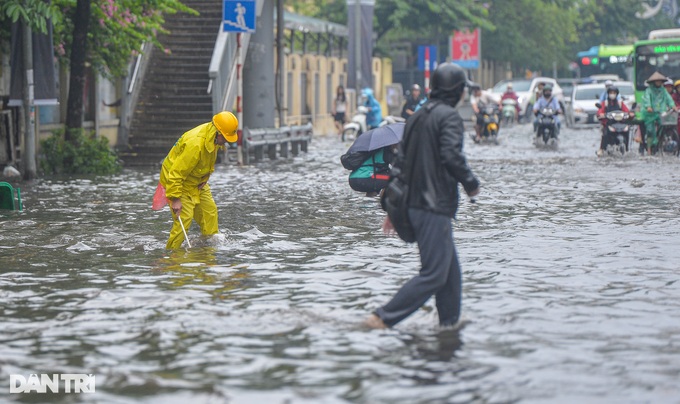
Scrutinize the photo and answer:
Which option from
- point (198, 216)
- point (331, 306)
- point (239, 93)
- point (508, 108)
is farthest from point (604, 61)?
point (331, 306)

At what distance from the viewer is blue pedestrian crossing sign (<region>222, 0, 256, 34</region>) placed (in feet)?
82.4

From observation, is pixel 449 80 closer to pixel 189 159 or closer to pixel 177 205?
pixel 189 159

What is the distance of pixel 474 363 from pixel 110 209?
10.1 meters

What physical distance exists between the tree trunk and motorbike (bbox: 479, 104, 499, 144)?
14.6 meters

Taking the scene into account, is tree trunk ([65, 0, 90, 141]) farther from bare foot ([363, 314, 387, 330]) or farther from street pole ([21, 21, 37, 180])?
bare foot ([363, 314, 387, 330])

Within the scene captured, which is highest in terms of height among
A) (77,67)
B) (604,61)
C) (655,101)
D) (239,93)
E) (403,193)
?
(604,61)

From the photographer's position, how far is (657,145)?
28.5 m

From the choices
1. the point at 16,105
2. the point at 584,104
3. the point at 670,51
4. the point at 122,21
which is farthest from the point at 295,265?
the point at 584,104

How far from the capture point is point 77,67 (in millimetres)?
23672

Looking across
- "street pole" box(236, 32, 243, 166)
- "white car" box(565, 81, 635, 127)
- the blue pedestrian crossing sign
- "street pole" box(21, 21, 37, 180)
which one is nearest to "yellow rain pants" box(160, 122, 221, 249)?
"street pole" box(21, 21, 37, 180)

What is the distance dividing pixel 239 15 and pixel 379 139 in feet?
31.9

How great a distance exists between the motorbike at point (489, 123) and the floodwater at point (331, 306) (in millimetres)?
18590

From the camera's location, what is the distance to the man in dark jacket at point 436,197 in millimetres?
7992

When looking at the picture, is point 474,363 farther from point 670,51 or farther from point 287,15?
point 287,15
